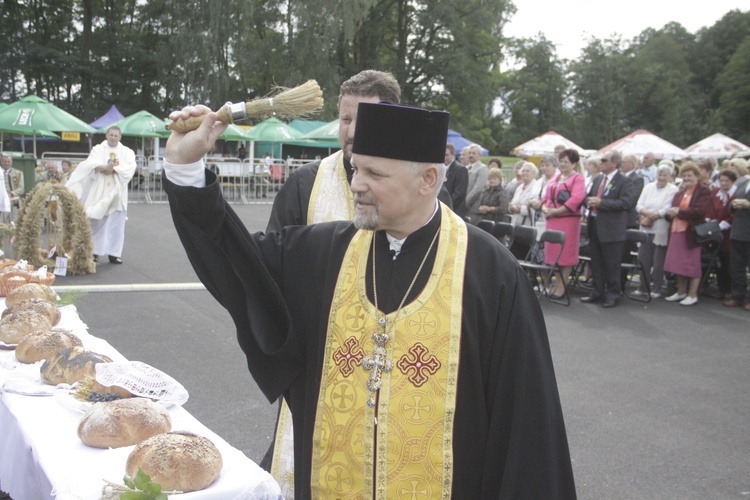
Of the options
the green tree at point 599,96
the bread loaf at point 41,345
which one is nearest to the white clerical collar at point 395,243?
the bread loaf at point 41,345

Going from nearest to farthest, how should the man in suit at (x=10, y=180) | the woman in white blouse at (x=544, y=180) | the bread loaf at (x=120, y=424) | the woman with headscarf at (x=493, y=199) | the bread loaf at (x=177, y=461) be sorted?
the bread loaf at (x=177, y=461) < the bread loaf at (x=120, y=424) < the woman in white blouse at (x=544, y=180) < the woman with headscarf at (x=493, y=199) < the man in suit at (x=10, y=180)

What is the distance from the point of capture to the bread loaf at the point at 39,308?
4.19 metres

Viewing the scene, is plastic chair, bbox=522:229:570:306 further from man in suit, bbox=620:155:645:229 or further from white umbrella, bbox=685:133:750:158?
white umbrella, bbox=685:133:750:158

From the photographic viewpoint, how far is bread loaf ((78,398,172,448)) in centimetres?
267

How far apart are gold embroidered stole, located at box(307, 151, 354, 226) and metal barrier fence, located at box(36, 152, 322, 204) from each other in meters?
20.6

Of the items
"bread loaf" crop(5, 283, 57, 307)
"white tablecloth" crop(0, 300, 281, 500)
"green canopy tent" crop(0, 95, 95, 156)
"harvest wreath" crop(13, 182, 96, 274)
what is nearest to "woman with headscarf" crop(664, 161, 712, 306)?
"harvest wreath" crop(13, 182, 96, 274)

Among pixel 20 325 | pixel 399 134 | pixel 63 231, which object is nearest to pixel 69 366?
pixel 20 325

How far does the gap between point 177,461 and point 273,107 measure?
1188 millimetres

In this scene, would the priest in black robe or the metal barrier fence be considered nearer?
the priest in black robe

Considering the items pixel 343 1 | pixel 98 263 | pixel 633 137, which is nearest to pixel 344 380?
pixel 98 263

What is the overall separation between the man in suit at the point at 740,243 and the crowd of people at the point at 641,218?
0.01m

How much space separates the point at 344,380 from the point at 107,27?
4378 centimetres

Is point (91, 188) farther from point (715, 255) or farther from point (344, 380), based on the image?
point (344, 380)

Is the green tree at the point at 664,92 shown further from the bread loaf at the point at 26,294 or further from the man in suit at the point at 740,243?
the bread loaf at the point at 26,294
